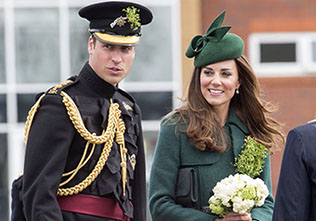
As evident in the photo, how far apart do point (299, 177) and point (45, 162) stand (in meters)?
1.27

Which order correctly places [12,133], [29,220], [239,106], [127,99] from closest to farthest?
[29,220] < [127,99] < [239,106] < [12,133]

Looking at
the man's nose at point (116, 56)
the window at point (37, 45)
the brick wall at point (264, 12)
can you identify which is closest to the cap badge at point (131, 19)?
the man's nose at point (116, 56)

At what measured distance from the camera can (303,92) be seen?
39.4ft

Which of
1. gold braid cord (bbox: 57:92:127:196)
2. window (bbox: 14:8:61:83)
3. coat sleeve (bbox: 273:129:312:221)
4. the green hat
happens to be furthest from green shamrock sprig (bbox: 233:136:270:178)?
window (bbox: 14:8:61:83)

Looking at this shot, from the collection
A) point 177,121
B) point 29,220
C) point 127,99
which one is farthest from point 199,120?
point 29,220

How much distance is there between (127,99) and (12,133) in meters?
8.17

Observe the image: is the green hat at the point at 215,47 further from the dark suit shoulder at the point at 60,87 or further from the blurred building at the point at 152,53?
the blurred building at the point at 152,53

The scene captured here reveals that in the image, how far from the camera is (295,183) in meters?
3.03

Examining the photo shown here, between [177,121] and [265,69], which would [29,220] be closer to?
[177,121]

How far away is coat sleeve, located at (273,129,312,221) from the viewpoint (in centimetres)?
300

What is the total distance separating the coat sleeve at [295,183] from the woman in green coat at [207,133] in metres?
0.97

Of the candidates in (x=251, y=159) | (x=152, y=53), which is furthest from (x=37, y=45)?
(x=251, y=159)

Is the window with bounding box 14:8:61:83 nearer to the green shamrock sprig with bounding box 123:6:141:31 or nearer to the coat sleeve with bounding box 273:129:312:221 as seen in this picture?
the green shamrock sprig with bounding box 123:6:141:31

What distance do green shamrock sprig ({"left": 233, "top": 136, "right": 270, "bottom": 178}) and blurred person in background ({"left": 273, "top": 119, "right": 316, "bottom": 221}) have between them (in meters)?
1.13
